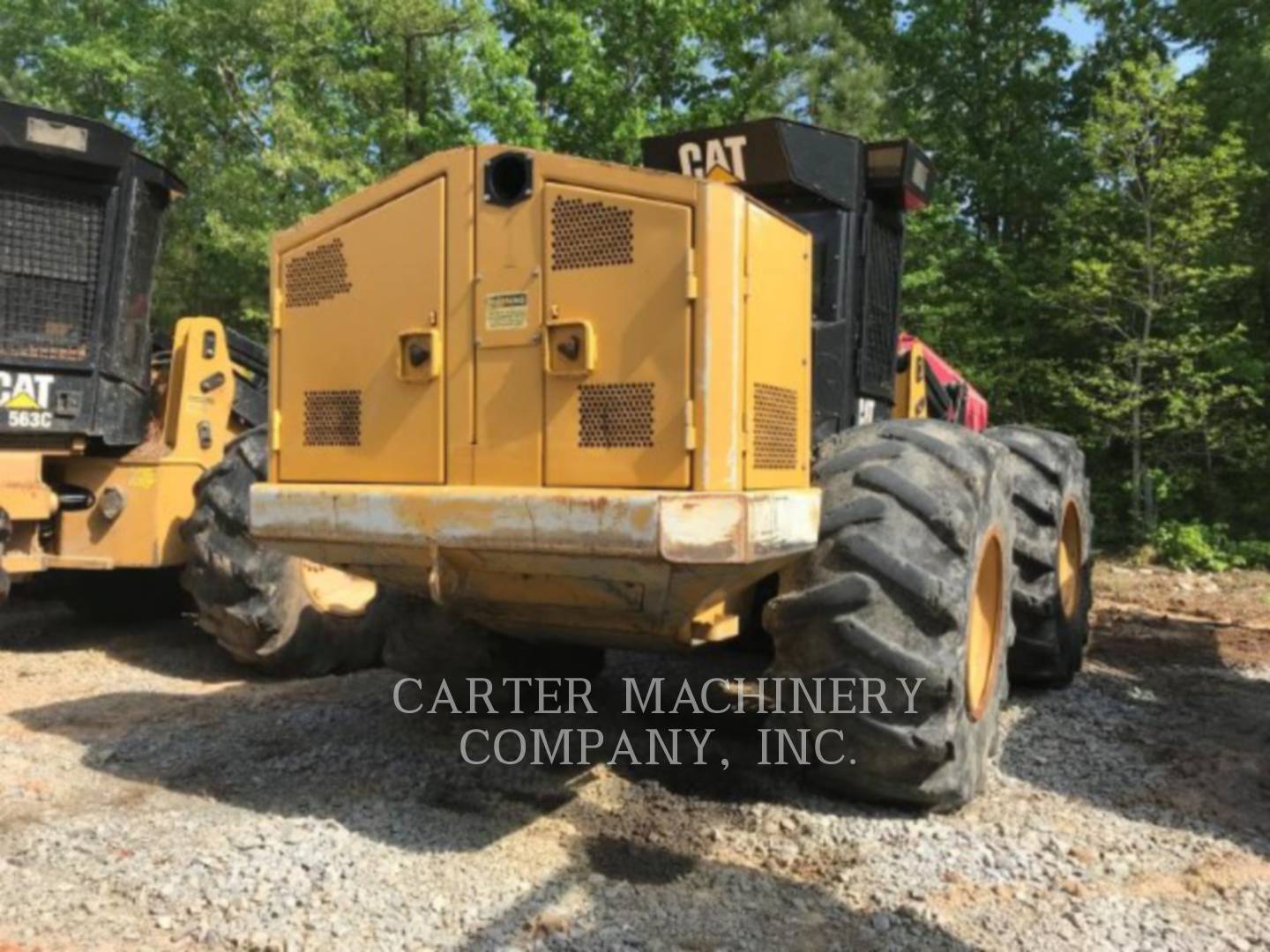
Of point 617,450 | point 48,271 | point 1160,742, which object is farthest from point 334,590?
point 1160,742

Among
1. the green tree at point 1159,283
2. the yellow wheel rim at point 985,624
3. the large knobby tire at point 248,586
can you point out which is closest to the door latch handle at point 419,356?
the yellow wheel rim at point 985,624

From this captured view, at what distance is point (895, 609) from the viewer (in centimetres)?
353

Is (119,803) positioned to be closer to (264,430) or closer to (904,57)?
(264,430)

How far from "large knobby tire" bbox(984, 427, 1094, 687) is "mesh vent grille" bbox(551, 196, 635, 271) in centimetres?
289

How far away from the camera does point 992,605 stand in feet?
14.5

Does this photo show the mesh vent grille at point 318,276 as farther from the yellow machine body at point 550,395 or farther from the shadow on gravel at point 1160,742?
the shadow on gravel at point 1160,742

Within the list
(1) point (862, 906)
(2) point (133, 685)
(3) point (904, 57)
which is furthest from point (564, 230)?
(3) point (904, 57)

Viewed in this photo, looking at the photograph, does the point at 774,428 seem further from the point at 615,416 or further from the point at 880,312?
the point at 880,312

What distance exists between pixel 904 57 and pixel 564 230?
803 inches

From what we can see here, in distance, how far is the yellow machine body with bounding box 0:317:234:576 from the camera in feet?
20.4

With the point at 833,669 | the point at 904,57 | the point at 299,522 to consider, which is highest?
the point at 904,57

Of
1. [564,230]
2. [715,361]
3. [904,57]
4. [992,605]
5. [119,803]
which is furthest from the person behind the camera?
[904,57]

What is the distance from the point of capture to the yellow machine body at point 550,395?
313 cm

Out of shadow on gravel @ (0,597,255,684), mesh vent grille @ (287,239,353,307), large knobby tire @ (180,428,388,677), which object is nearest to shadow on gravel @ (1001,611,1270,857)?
mesh vent grille @ (287,239,353,307)
